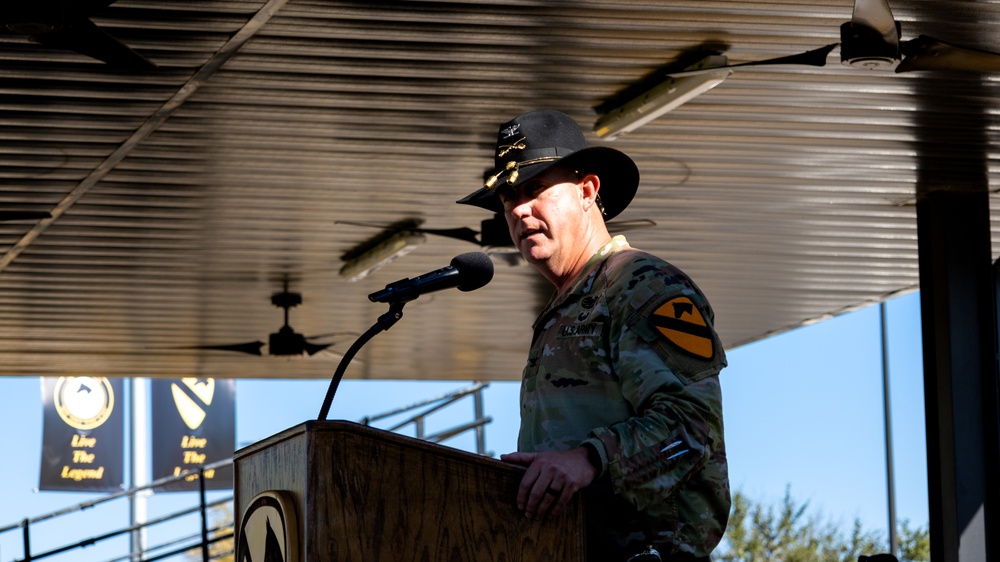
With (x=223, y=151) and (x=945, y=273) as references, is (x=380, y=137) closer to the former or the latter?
(x=223, y=151)

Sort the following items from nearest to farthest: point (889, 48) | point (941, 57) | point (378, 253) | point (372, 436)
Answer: point (372, 436), point (889, 48), point (941, 57), point (378, 253)

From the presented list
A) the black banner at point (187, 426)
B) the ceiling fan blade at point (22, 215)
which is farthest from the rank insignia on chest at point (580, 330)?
the black banner at point (187, 426)

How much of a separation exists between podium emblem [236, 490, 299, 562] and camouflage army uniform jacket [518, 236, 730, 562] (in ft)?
1.75

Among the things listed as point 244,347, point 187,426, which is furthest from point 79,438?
point 244,347

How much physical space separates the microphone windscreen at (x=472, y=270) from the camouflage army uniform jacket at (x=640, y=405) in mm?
211

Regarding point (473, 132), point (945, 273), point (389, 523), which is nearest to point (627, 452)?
point (389, 523)

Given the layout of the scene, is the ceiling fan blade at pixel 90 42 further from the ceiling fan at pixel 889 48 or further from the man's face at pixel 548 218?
the man's face at pixel 548 218

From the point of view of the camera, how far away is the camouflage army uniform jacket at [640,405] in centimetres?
238

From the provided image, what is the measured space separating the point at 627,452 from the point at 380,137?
5.65m

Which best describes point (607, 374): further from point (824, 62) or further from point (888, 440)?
point (888, 440)

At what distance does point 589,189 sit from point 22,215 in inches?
271

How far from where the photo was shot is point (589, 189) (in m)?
2.95

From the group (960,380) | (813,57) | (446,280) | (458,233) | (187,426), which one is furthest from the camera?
(187,426)

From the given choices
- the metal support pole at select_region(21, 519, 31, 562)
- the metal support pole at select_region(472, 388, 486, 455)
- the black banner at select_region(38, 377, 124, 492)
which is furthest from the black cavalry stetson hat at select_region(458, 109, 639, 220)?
the black banner at select_region(38, 377, 124, 492)
